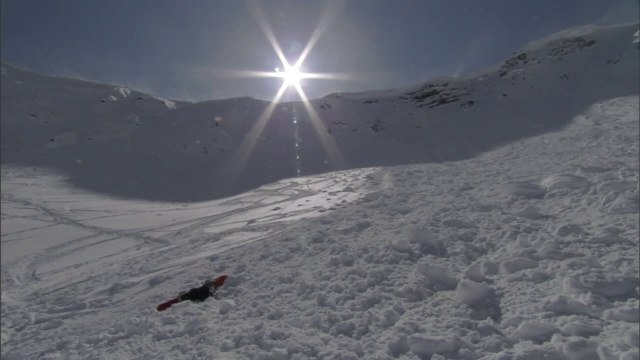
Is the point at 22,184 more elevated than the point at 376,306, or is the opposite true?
the point at 22,184

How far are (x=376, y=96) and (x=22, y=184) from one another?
2146 centimetres

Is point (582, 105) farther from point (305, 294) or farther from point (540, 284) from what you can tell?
point (305, 294)

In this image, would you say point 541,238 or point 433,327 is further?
point 541,238

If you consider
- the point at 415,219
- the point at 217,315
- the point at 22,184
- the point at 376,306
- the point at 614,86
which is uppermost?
the point at 614,86

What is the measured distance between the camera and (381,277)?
4.64 metres

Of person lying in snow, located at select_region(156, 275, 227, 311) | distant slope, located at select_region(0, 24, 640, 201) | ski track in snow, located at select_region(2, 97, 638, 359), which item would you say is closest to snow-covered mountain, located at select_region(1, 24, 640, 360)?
ski track in snow, located at select_region(2, 97, 638, 359)

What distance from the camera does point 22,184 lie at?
14.9 m

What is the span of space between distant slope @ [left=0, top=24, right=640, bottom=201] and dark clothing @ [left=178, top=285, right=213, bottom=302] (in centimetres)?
854

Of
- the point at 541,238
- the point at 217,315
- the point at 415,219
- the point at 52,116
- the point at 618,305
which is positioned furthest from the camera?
the point at 52,116

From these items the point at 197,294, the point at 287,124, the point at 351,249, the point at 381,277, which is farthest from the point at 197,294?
the point at 287,124

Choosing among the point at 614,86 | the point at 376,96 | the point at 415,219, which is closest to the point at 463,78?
the point at 376,96

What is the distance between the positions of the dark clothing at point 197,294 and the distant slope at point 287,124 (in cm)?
854

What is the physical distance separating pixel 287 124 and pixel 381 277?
19.7 meters

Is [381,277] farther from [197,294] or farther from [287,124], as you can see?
[287,124]
